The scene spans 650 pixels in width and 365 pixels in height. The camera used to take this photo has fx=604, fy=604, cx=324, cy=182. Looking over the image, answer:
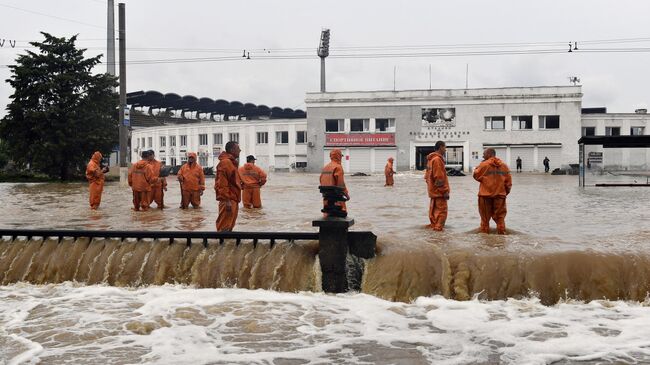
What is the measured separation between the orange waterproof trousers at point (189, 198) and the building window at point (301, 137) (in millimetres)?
42783

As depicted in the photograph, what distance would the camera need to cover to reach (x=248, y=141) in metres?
60.9

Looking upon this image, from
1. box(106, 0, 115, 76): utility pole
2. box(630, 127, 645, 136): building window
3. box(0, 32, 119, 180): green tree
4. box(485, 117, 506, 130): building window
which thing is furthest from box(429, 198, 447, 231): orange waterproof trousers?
box(630, 127, 645, 136): building window

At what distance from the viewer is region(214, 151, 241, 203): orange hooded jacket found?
10047 mm

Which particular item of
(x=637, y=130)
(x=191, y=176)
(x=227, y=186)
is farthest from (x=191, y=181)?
(x=637, y=130)

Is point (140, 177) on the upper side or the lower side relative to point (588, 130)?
lower

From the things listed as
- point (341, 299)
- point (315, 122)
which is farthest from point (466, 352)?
point (315, 122)

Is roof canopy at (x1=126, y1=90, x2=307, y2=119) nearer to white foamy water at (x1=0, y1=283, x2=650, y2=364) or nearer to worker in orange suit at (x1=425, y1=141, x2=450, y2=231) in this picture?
worker in orange suit at (x1=425, y1=141, x2=450, y2=231)

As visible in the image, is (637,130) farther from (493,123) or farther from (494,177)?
(494,177)

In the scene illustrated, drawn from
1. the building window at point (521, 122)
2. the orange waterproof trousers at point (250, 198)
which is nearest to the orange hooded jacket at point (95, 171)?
the orange waterproof trousers at point (250, 198)

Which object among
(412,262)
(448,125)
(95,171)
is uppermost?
(448,125)

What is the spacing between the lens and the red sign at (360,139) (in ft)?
176

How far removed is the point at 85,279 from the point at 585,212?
11.6 meters

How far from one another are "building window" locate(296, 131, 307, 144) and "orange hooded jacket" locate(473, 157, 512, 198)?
4863 cm

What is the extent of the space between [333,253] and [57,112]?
29.8m
